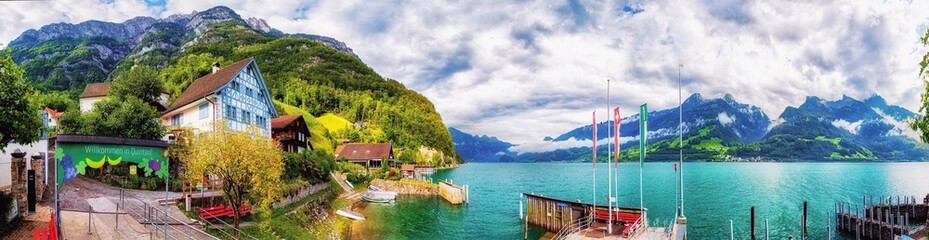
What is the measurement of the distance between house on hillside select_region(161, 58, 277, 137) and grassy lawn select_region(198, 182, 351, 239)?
1001 centimetres

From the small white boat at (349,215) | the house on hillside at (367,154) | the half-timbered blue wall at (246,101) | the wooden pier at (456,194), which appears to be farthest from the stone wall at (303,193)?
the house on hillside at (367,154)

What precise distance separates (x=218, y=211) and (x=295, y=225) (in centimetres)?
627

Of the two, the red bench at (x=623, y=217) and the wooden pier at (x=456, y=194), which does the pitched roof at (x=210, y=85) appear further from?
the red bench at (x=623, y=217)

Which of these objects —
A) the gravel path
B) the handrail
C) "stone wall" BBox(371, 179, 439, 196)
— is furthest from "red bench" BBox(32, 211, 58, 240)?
"stone wall" BBox(371, 179, 439, 196)

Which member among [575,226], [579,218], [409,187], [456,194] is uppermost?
[579,218]

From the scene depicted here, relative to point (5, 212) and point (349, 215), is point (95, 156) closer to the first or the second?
point (5, 212)

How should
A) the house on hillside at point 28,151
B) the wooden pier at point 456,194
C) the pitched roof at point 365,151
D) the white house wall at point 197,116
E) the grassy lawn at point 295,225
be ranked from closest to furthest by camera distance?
1. the grassy lawn at point 295,225
2. the house on hillside at point 28,151
3. the white house wall at point 197,116
4. the wooden pier at point 456,194
5. the pitched roof at point 365,151

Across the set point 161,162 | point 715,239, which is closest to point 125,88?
point 161,162

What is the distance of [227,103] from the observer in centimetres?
4559

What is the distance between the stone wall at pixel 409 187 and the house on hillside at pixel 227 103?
2934 cm

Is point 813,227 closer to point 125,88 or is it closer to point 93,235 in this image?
point 93,235

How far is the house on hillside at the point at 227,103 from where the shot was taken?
44.5 m

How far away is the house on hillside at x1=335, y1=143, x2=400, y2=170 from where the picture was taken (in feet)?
382

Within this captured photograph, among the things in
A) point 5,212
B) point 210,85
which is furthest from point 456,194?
point 5,212
